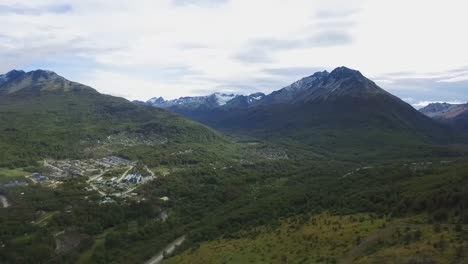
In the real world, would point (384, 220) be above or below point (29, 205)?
above

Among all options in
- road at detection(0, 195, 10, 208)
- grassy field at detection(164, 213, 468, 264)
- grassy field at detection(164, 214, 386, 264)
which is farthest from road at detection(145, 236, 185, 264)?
road at detection(0, 195, 10, 208)

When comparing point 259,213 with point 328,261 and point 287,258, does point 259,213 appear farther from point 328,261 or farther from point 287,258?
point 328,261

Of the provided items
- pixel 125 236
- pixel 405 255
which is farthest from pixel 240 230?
pixel 405 255

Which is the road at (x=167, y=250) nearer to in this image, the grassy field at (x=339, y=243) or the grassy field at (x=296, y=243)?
the grassy field at (x=339, y=243)

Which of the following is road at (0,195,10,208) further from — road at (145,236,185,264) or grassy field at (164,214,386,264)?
grassy field at (164,214,386,264)

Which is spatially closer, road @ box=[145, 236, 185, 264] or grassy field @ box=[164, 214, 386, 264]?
grassy field @ box=[164, 214, 386, 264]

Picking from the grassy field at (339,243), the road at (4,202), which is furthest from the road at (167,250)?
the road at (4,202)
